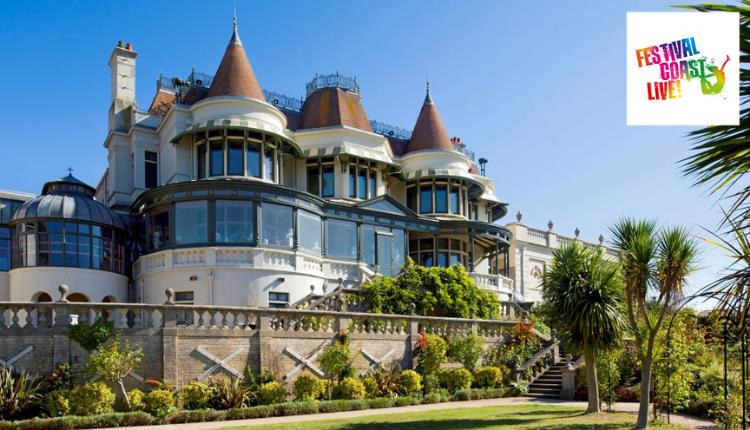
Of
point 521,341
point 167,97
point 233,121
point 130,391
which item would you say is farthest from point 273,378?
point 167,97

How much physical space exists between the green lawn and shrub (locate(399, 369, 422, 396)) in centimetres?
307

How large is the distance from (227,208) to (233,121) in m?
4.55

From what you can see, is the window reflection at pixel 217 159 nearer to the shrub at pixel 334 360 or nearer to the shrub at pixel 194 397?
the shrub at pixel 334 360

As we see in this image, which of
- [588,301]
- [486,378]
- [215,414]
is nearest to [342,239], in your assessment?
[486,378]

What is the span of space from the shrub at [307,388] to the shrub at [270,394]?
76 centimetres

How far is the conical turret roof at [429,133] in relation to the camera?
4069 centimetres

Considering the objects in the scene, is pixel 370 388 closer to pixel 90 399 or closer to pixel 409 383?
pixel 409 383

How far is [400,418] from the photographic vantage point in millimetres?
18156

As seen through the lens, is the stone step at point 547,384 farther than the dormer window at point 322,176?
No

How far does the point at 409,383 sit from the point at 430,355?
1839mm

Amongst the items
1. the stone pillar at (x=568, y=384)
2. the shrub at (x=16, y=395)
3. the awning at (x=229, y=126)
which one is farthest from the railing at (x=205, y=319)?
the awning at (x=229, y=126)

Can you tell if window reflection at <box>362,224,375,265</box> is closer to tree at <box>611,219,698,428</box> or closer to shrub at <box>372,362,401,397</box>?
shrub at <box>372,362,401,397</box>

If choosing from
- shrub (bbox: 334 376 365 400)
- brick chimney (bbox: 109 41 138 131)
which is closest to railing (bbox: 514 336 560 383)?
shrub (bbox: 334 376 365 400)

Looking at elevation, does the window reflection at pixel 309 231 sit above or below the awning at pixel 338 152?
below
